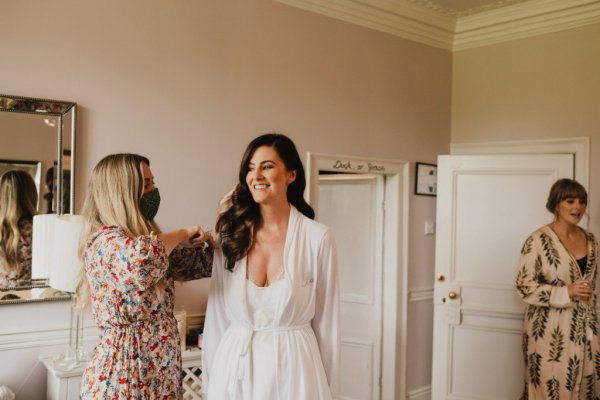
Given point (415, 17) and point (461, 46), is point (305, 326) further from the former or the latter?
point (461, 46)

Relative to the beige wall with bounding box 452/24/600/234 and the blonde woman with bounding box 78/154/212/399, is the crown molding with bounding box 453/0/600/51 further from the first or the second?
the blonde woman with bounding box 78/154/212/399

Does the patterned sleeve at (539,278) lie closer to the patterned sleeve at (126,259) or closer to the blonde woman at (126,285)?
the blonde woman at (126,285)

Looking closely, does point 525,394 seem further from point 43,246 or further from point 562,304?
point 43,246

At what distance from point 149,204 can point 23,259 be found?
1.19m

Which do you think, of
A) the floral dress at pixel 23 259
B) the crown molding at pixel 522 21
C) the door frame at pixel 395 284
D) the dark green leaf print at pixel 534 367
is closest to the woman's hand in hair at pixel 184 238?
the floral dress at pixel 23 259

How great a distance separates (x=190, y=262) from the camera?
7.47ft

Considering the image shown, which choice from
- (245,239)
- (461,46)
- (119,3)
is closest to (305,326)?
(245,239)

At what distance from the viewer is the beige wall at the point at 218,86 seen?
3127 mm

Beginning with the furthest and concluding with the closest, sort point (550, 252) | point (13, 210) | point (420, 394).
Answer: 1. point (420, 394)
2. point (550, 252)
3. point (13, 210)

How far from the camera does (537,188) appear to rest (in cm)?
440

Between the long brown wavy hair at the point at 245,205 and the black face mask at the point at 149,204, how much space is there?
0.81 ft

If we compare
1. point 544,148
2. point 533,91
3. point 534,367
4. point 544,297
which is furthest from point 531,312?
point 533,91

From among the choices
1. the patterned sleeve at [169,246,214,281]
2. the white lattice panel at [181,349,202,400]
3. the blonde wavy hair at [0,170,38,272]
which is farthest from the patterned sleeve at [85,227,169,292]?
the white lattice panel at [181,349,202,400]

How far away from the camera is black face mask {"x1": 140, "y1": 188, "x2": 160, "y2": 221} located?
2104mm
